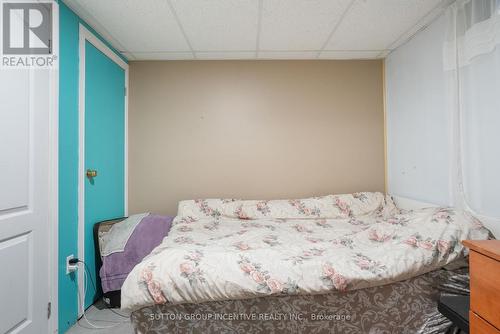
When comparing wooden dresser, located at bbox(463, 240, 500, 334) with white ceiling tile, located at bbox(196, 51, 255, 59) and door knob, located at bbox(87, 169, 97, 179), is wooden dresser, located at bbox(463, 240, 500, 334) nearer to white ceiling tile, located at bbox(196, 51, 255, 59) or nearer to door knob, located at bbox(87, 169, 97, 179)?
white ceiling tile, located at bbox(196, 51, 255, 59)

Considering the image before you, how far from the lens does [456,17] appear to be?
162cm

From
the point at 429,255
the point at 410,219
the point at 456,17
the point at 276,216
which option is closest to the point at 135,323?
the point at 276,216

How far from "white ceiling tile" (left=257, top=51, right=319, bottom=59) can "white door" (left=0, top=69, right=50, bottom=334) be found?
186cm

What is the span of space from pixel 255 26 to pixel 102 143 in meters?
1.72

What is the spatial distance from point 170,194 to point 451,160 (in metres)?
2.57

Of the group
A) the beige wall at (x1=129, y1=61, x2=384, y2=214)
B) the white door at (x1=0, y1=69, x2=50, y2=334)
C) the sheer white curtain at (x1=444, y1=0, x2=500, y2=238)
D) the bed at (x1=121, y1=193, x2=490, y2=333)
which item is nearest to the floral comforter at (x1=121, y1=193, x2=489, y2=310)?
the bed at (x1=121, y1=193, x2=490, y2=333)

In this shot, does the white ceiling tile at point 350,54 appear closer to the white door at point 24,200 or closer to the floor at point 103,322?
the white door at point 24,200

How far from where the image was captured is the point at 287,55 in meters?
2.44

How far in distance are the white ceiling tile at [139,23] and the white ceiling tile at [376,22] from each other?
143cm

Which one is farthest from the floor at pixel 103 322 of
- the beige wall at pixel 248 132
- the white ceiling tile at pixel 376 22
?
the white ceiling tile at pixel 376 22

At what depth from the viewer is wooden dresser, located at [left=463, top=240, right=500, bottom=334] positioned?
2.97ft

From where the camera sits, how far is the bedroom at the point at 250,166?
1.25 metres

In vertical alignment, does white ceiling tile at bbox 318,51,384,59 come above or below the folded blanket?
above

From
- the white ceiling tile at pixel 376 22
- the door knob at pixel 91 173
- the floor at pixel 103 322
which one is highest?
the white ceiling tile at pixel 376 22
